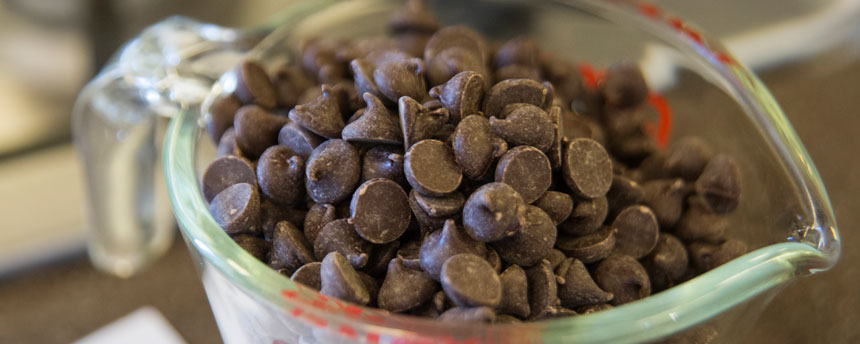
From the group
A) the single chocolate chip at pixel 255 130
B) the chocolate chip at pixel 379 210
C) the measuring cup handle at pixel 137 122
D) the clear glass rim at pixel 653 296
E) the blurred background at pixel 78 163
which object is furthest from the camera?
the blurred background at pixel 78 163

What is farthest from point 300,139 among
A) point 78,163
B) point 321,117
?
point 78,163

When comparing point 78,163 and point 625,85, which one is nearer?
point 625,85

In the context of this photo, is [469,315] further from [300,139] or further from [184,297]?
[184,297]

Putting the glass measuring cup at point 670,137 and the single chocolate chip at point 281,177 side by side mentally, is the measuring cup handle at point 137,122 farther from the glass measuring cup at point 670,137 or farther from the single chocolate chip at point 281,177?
the single chocolate chip at point 281,177

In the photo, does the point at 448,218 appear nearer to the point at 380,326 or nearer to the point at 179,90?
the point at 380,326

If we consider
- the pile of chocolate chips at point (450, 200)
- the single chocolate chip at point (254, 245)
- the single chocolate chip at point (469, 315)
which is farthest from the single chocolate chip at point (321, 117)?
the single chocolate chip at point (469, 315)

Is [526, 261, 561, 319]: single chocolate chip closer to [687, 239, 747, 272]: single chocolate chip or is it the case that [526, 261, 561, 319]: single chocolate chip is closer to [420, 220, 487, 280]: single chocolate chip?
[420, 220, 487, 280]: single chocolate chip

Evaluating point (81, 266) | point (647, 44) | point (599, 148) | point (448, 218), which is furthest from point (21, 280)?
point (647, 44)
